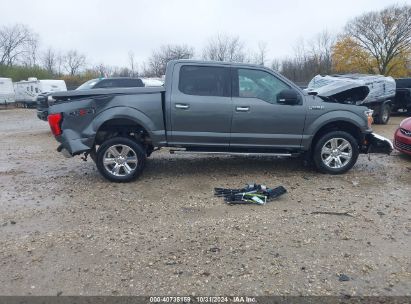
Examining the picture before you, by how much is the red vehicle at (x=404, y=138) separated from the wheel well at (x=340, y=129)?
6.20 feet

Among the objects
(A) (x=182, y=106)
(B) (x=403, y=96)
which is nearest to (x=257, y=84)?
(A) (x=182, y=106)

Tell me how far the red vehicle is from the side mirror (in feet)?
10.6

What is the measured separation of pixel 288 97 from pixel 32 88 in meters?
27.1

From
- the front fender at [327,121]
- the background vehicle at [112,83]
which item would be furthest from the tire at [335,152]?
the background vehicle at [112,83]

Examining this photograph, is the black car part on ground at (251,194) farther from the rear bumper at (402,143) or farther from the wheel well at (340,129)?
the rear bumper at (402,143)

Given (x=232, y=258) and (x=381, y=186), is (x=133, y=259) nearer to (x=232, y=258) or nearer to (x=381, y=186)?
(x=232, y=258)

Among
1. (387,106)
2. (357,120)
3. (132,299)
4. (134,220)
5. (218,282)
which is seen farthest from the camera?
(387,106)

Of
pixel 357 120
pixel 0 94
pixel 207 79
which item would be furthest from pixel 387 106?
pixel 0 94

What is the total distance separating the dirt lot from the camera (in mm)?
3100

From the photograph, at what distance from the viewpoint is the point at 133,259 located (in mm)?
3475

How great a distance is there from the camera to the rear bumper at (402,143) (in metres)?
7.53

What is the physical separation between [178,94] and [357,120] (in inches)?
124

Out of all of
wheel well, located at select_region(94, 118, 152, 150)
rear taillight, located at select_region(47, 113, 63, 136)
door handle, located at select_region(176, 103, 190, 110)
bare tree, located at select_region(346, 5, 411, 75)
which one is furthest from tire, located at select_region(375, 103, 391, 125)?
bare tree, located at select_region(346, 5, 411, 75)

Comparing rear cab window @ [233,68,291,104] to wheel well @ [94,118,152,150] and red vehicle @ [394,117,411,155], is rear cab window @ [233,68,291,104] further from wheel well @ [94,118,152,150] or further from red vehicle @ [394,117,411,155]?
red vehicle @ [394,117,411,155]
